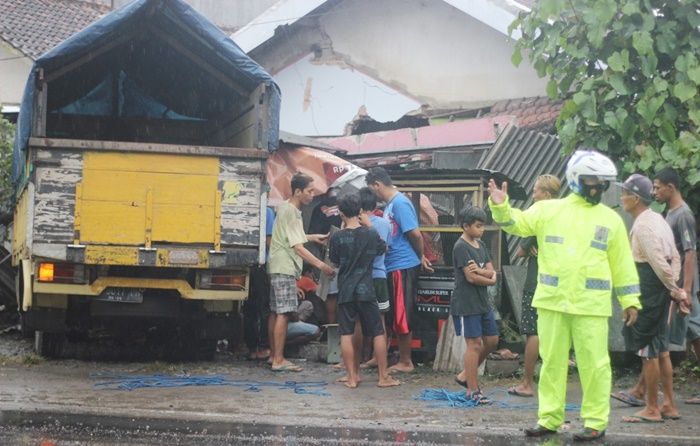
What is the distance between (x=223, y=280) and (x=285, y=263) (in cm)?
76

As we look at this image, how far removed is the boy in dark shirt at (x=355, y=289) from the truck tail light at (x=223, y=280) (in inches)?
40.3

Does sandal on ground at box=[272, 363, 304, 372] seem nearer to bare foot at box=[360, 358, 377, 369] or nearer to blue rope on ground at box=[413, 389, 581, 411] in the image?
bare foot at box=[360, 358, 377, 369]

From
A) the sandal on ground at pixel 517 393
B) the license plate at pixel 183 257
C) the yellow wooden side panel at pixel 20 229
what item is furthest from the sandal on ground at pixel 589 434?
the yellow wooden side panel at pixel 20 229

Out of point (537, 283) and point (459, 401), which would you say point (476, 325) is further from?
point (537, 283)

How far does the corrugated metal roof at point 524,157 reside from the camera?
13.2 meters

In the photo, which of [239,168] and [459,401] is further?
[239,168]

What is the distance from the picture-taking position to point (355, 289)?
30.6 feet

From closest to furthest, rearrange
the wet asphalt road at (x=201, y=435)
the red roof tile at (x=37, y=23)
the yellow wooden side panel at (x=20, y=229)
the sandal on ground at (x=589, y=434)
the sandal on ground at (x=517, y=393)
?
the wet asphalt road at (x=201, y=435)
the sandal on ground at (x=589, y=434)
the sandal on ground at (x=517, y=393)
the yellow wooden side panel at (x=20, y=229)
the red roof tile at (x=37, y=23)

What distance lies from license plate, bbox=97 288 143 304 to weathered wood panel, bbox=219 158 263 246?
0.90 m

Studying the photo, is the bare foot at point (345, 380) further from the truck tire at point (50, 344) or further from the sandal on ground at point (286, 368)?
the truck tire at point (50, 344)

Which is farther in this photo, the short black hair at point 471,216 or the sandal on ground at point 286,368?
the sandal on ground at point 286,368

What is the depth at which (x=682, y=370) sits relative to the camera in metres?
10.0

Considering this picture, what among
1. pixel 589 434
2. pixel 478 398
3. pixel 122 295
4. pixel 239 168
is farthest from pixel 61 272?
pixel 589 434

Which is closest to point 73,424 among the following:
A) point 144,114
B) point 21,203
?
point 21,203
